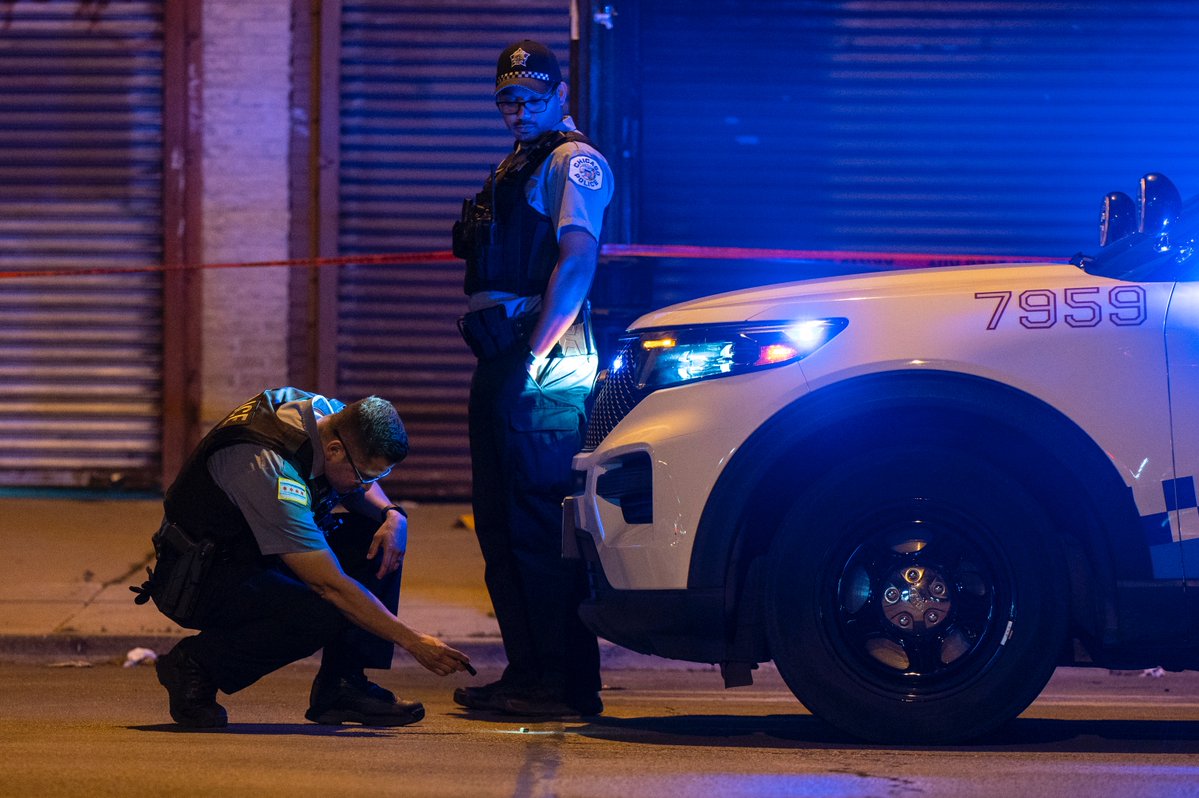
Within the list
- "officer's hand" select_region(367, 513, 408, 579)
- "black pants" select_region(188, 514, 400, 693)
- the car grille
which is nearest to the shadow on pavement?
"black pants" select_region(188, 514, 400, 693)

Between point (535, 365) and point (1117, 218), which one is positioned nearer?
point (535, 365)

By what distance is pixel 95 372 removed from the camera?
435 inches

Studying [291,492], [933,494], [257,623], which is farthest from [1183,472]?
[257,623]

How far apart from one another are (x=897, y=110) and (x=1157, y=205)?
231 inches

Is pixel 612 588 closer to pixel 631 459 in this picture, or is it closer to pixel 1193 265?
pixel 631 459

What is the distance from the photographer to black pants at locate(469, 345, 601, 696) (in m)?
5.44

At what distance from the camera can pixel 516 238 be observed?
214 inches

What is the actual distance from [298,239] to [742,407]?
673 cm

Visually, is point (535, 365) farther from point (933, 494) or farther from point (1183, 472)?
point (1183, 472)

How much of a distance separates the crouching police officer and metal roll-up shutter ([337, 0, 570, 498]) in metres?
5.81

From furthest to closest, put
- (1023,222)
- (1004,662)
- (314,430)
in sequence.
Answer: (1023,222) < (314,430) < (1004,662)

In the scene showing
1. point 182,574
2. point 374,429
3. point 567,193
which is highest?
point 567,193

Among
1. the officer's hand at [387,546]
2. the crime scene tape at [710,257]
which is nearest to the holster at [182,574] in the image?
the officer's hand at [387,546]

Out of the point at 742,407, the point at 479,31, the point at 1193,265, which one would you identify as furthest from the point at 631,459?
the point at 479,31
